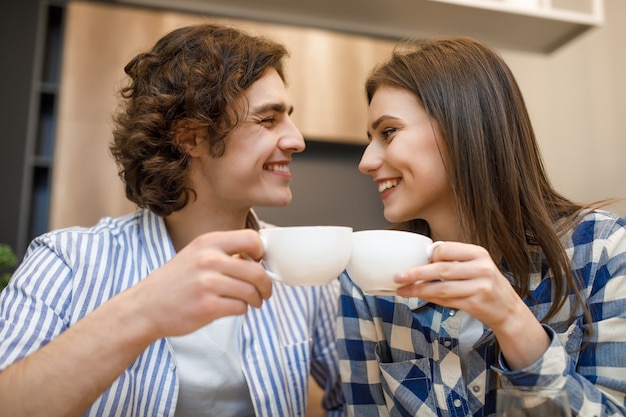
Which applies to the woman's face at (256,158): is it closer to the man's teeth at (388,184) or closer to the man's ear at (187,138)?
the man's ear at (187,138)

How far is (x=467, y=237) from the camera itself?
0.96 metres

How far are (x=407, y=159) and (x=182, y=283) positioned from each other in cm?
52

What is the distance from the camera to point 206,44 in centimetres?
123

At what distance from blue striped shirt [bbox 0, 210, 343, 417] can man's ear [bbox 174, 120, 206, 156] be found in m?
0.18

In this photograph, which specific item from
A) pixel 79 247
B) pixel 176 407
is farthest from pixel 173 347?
pixel 79 247

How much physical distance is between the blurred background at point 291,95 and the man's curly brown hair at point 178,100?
33.7 inches

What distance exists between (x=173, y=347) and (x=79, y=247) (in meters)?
0.27

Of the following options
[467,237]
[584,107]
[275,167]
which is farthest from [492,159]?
[584,107]

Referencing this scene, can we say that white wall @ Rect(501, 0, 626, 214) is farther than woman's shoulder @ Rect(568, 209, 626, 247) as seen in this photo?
Yes

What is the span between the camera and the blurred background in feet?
7.64

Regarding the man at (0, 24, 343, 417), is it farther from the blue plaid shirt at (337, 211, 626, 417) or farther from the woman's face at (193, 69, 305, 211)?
the blue plaid shirt at (337, 211, 626, 417)

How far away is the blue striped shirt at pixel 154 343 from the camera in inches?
35.3

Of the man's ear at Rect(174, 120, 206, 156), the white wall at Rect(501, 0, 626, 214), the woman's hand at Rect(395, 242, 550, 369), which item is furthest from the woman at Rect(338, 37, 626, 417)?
the white wall at Rect(501, 0, 626, 214)

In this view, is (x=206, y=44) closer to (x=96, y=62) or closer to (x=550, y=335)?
(x=550, y=335)
